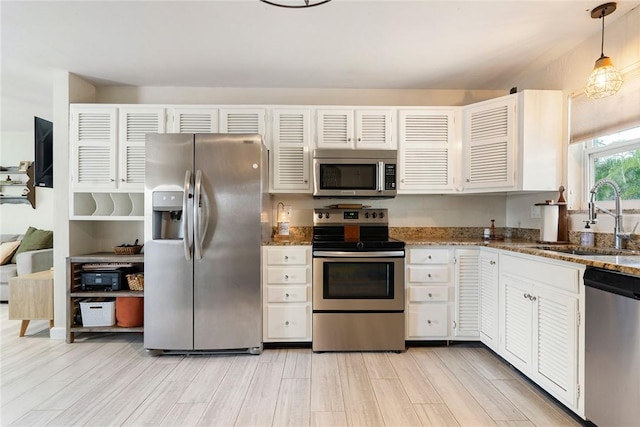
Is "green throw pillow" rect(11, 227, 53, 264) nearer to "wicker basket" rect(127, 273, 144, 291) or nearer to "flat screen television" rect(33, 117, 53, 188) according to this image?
"flat screen television" rect(33, 117, 53, 188)

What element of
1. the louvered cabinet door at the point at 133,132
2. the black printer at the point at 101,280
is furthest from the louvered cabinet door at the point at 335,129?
the black printer at the point at 101,280

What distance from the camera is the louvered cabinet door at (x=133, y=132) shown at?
2.85m

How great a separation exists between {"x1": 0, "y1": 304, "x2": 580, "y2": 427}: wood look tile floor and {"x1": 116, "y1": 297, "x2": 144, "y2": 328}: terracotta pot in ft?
0.68

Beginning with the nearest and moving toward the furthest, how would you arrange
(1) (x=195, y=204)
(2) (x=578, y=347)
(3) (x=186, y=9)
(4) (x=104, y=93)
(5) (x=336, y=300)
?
(2) (x=578, y=347) < (3) (x=186, y=9) < (1) (x=195, y=204) < (5) (x=336, y=300) < (4) (x=104, y=93)

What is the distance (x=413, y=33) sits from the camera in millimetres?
2203

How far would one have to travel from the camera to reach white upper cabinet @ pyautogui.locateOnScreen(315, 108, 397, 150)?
9.52ft

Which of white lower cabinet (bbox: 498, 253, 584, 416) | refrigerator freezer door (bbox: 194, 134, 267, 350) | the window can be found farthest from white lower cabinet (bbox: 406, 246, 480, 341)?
refrigerator freezer door (bbox: 194, 134, 267, 350)

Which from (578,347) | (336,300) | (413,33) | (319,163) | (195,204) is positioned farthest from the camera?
(319,163)

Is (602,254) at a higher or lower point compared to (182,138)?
lower

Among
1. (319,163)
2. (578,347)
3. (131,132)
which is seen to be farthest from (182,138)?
(578,347)

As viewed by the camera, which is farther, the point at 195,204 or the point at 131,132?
the point at 131,132

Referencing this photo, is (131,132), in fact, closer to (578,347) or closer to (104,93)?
(104,93)

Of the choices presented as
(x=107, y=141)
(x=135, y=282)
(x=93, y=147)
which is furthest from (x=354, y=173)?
(x=93, y=147)

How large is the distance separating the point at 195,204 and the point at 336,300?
136cm
